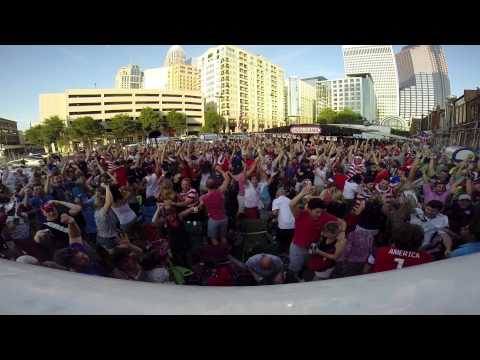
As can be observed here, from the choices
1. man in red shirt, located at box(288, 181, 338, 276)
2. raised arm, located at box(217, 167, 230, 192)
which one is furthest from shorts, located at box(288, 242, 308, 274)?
raised arm, located at box(217, 167, 230, 192)

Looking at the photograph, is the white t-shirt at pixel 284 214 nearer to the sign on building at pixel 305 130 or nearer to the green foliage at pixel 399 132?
the sign on building at pixel 305 130

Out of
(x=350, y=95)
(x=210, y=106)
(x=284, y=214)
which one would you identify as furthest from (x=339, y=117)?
(x=210, y=106)

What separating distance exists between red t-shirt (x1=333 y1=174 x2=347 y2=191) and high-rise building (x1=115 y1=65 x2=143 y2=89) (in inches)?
89.2

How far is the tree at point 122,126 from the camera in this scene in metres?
3.15

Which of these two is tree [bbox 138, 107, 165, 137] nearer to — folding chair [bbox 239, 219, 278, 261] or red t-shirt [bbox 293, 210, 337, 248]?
folding chair [bbox 239, 219, 278, 261]

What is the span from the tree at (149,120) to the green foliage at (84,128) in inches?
16.0

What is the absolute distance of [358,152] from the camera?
11.8 ft

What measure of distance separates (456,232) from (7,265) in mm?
3280

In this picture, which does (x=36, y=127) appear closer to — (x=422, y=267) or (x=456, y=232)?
(x=422, y=267)

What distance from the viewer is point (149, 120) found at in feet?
10.7

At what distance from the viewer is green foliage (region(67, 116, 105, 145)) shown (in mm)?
3182

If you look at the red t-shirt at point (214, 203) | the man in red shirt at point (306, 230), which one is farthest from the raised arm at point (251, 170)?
the man in red shirt at point (306, 230)
